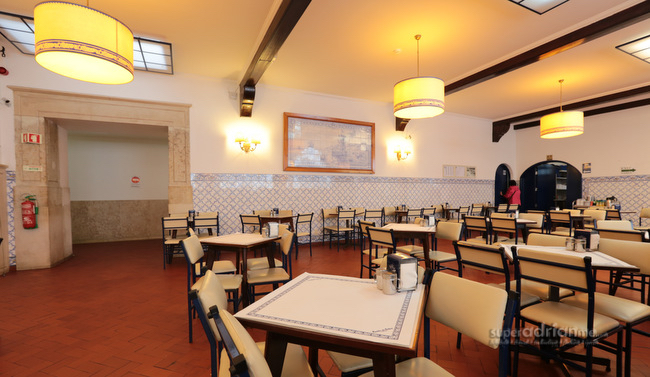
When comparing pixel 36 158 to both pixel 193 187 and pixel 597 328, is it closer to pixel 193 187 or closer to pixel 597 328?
pixel 193 187

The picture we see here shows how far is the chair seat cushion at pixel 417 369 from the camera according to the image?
1375 millimetres

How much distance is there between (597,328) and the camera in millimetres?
1779

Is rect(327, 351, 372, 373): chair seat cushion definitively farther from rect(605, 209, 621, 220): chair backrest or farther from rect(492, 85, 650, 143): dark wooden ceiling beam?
rect(492, 85, 650, 143): dark wooden ceiling beam

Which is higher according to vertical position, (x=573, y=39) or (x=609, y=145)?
(x=573, y=39)

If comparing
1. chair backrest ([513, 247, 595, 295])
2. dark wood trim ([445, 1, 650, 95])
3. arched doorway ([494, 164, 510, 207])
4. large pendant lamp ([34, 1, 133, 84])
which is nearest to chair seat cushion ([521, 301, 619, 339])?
chair backrest ([513, 247, 595, 295])

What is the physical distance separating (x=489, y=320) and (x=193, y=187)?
5.68 metres

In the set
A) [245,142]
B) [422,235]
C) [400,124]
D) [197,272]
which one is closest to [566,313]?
[422,235]

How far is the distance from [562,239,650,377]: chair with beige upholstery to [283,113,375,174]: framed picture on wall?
516cm

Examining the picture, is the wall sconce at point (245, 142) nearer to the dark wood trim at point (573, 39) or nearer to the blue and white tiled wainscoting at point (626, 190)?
the dark wood trim at point (573, 39)

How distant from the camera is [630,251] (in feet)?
7.93

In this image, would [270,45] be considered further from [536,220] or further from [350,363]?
[536,220]

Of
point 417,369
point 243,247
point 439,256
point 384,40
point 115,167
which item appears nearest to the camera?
point 417,369

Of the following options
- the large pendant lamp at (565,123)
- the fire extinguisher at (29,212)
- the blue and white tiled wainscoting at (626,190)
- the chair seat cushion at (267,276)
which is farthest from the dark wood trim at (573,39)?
the fire extinguisher at (29,212)

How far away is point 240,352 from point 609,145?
10756mm
